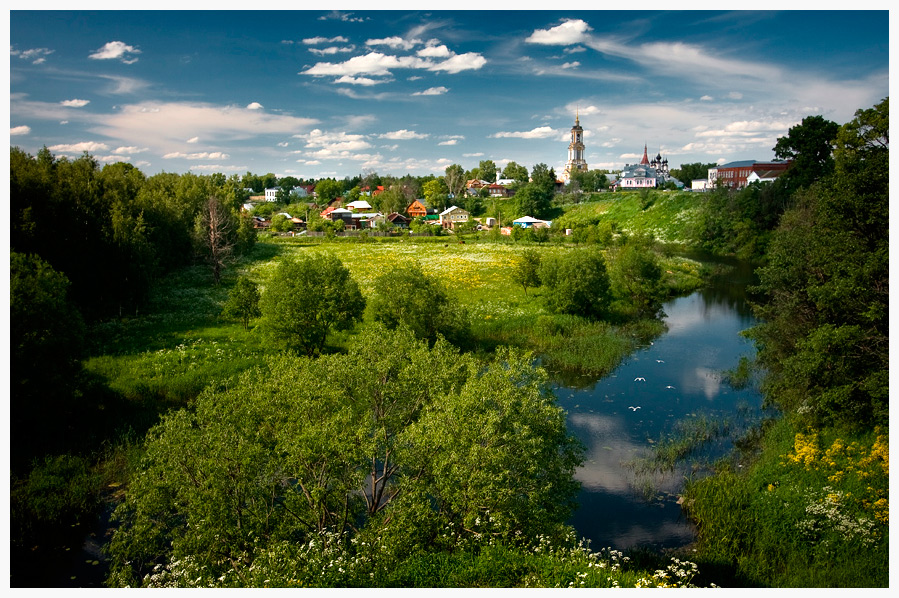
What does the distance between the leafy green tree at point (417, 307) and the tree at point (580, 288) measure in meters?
10.5

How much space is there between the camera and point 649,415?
24.4 meters

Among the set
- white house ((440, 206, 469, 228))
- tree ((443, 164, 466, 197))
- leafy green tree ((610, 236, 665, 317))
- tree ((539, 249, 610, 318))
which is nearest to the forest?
tree ((539, 249, 610, 318))

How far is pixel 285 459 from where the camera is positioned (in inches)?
506

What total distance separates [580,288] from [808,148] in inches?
1781

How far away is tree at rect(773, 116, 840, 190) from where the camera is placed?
64062mm

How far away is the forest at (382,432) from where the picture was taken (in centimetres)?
1203

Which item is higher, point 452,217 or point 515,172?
point 515,172

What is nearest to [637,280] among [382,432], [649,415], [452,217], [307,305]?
[649,415]

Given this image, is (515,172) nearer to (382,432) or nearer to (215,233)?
(215,233)

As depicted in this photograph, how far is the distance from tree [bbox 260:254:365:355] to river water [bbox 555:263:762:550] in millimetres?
11878

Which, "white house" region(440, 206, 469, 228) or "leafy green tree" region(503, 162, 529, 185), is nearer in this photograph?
"white house" region(440, 206, 469, 228)

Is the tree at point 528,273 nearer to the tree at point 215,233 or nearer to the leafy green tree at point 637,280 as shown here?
the leafy green tree at point 637,280

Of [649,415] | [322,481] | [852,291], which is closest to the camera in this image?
[322,481]

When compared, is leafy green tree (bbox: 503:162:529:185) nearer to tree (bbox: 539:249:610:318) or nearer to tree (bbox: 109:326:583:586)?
tree (bbox: 539:249:610:318)
